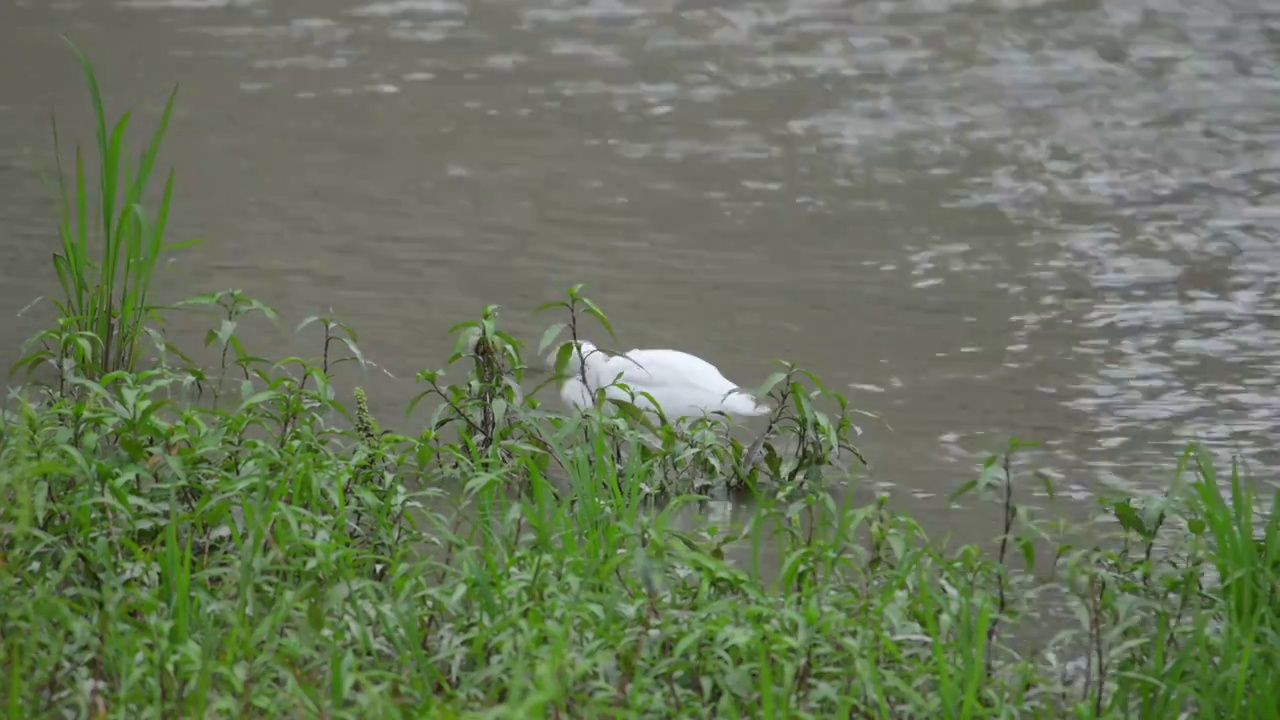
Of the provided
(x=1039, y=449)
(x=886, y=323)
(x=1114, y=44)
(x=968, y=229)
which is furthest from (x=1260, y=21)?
(x=1039, y=449)

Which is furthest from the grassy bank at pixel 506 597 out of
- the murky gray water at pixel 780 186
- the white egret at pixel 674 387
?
the murky gray water at pixel 780 186

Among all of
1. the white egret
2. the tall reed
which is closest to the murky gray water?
the white egret

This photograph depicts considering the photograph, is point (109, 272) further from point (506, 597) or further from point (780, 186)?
point (780, 186)

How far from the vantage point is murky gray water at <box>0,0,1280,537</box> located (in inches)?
168

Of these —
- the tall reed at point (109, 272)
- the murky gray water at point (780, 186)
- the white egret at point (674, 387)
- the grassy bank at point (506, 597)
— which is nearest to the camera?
the grassy bank at point (506, 597)

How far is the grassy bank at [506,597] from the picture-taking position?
2283 mm

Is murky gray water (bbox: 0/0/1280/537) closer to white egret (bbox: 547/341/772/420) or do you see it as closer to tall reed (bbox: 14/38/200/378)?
white egret (bbox: 547/341/772/420)

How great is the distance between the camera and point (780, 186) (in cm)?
562

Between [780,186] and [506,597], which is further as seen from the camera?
[780,186]

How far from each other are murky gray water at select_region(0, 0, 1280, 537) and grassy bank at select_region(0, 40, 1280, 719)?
2.55 ft

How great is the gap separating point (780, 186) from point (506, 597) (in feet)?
10.9

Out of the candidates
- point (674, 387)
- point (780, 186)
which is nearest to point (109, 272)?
point (674, 387)

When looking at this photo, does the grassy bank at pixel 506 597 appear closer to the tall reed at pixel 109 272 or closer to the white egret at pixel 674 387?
the tall reed at pixel 109 272

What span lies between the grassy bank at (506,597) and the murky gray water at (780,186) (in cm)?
78
